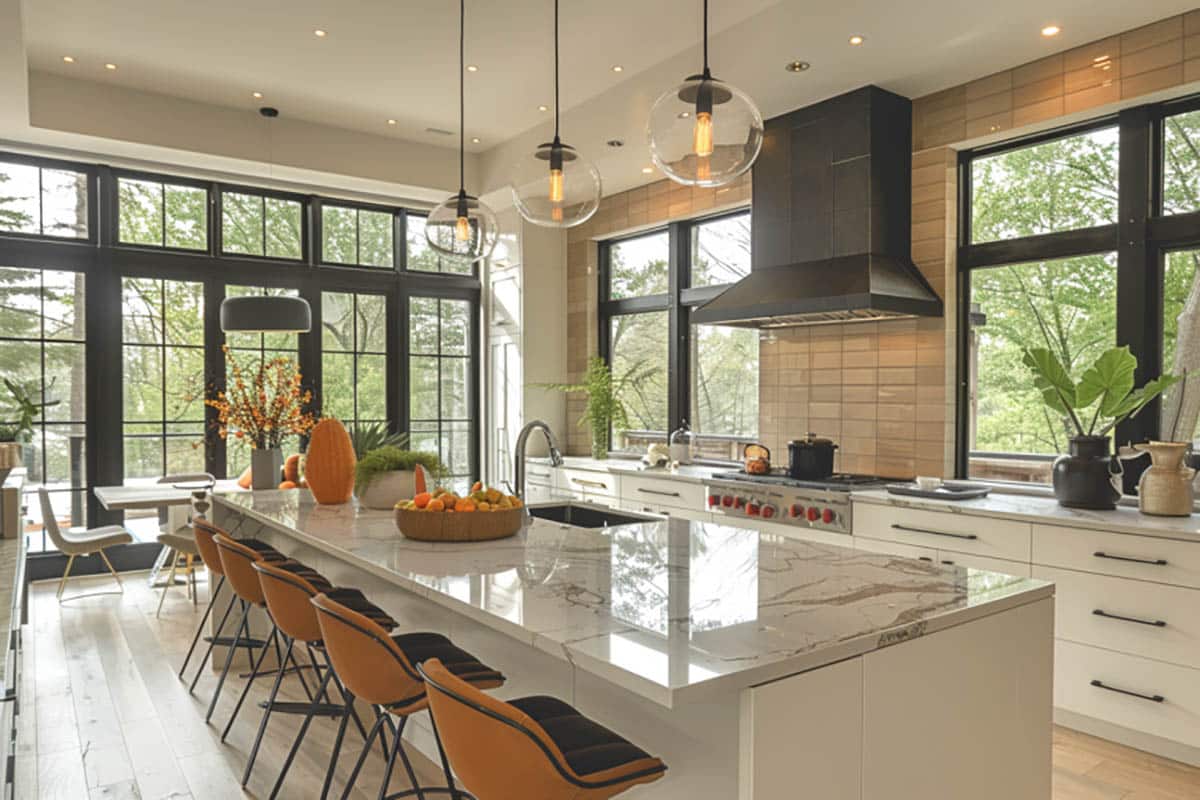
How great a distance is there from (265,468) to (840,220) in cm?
371

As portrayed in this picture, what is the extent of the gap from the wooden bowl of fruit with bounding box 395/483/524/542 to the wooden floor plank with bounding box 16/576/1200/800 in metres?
0.89

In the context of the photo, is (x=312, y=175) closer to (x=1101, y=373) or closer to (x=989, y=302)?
(x=989, y=302)

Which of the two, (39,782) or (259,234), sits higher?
(259,234)

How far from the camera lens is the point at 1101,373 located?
137 inches

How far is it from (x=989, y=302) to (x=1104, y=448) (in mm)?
1170

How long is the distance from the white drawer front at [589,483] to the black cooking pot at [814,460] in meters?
1.57

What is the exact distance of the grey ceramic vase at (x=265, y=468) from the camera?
5.04m

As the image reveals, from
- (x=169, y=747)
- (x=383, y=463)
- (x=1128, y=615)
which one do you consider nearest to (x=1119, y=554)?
(x=1128, y=615)

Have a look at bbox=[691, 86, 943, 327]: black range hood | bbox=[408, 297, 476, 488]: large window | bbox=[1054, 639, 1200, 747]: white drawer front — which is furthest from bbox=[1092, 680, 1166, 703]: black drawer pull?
bbox=[408, 297, 476, 488]: large window

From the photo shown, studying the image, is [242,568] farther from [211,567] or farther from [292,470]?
[292,470]

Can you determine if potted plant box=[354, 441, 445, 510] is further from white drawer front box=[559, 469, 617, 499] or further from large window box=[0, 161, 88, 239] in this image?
large window box=[0, 161, 88, 239]

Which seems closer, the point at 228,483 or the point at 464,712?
the point at 464,712

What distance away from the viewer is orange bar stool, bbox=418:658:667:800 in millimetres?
1463

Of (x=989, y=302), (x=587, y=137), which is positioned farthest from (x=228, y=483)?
(x=989, y=302)
